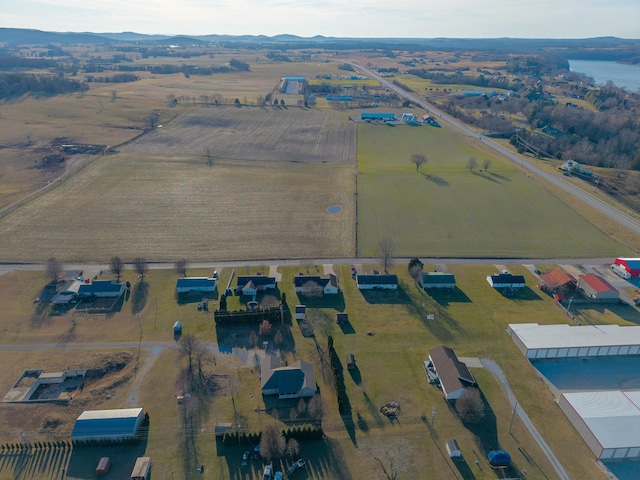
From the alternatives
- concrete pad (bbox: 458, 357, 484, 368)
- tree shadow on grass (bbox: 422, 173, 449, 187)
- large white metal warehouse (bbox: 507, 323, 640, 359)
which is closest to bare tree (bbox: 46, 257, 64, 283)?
concrete pad (bbox: 458, 357, 484, 368)

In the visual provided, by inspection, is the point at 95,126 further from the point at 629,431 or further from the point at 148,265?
the point at 629,431

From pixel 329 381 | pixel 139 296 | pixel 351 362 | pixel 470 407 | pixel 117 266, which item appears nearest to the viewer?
pixel 470 407

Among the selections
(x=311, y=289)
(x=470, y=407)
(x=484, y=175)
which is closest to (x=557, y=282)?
(x=470, y=407)

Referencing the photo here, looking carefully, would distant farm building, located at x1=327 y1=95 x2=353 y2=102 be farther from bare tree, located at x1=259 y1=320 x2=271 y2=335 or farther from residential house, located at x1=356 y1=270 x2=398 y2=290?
bare tree, located at x1=259 y1=320 x2=271 y2=335

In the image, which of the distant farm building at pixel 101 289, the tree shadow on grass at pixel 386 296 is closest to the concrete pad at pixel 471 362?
the tree shadow on grass at pixel 386 296

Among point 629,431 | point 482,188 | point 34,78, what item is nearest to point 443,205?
point 482,188

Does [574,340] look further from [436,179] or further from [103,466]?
[436,179]
